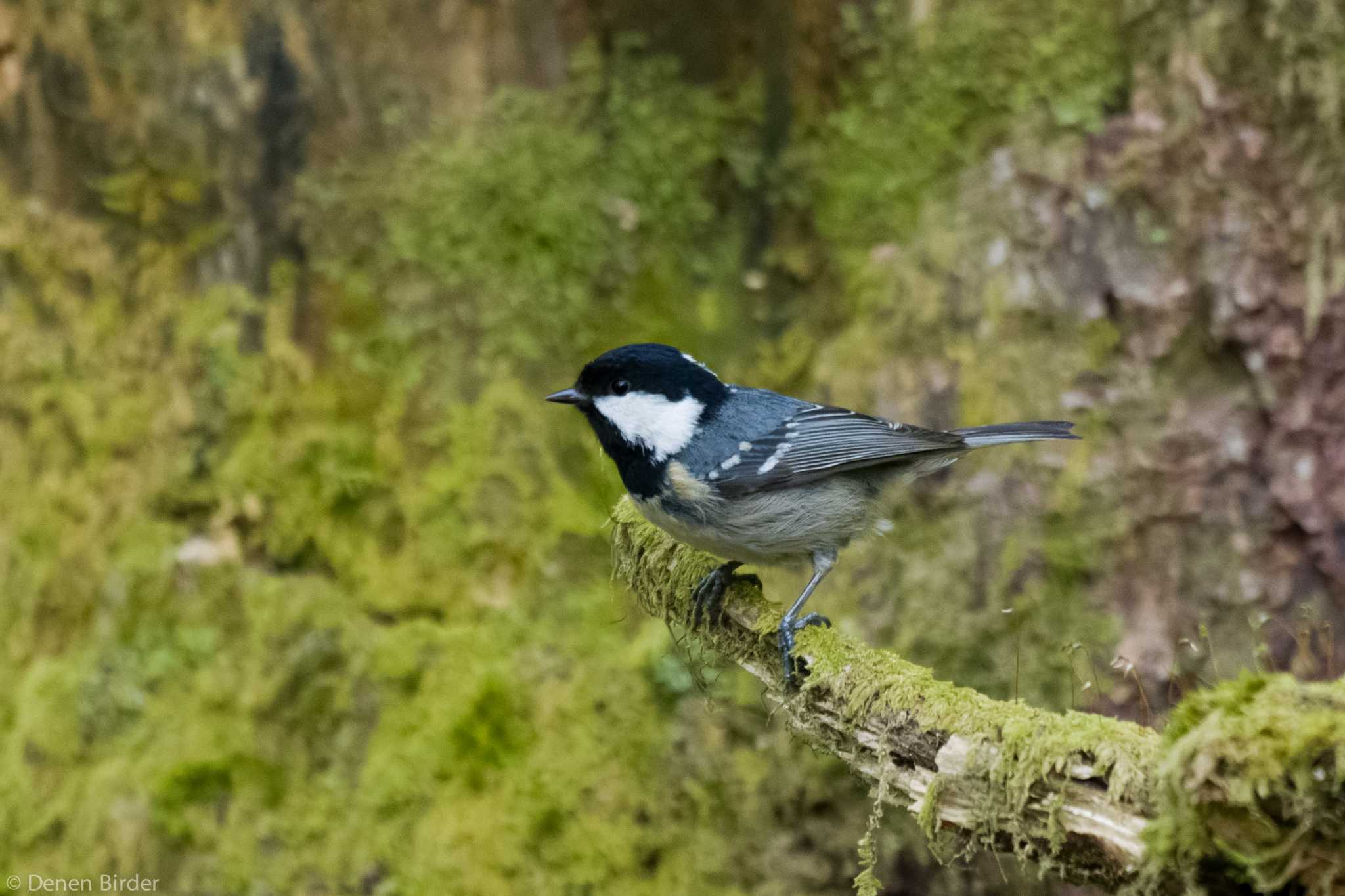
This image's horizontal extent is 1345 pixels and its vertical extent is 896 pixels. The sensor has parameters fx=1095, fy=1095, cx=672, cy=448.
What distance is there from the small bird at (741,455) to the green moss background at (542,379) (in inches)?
31.4

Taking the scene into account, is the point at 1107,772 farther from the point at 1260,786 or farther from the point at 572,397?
the point at 572,397

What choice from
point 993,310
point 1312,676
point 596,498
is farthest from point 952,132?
point 1312,676

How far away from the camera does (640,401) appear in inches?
115

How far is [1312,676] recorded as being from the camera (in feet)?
9.57

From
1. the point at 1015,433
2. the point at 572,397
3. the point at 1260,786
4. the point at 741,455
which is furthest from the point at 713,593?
the point at 1260,786

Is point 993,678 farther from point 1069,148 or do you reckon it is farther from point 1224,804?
point 1224,804

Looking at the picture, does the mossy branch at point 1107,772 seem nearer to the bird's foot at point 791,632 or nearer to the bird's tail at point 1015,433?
the bird's foot at point 791,632

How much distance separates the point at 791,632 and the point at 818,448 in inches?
23.4

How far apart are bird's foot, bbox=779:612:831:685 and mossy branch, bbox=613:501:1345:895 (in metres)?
0.03

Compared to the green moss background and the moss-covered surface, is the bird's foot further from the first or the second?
the green moss background

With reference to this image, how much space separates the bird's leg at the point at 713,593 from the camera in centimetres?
300

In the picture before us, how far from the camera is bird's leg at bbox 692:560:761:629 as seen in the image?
9.84ft

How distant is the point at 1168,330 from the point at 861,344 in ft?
3.37

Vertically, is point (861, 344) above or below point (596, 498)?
above
